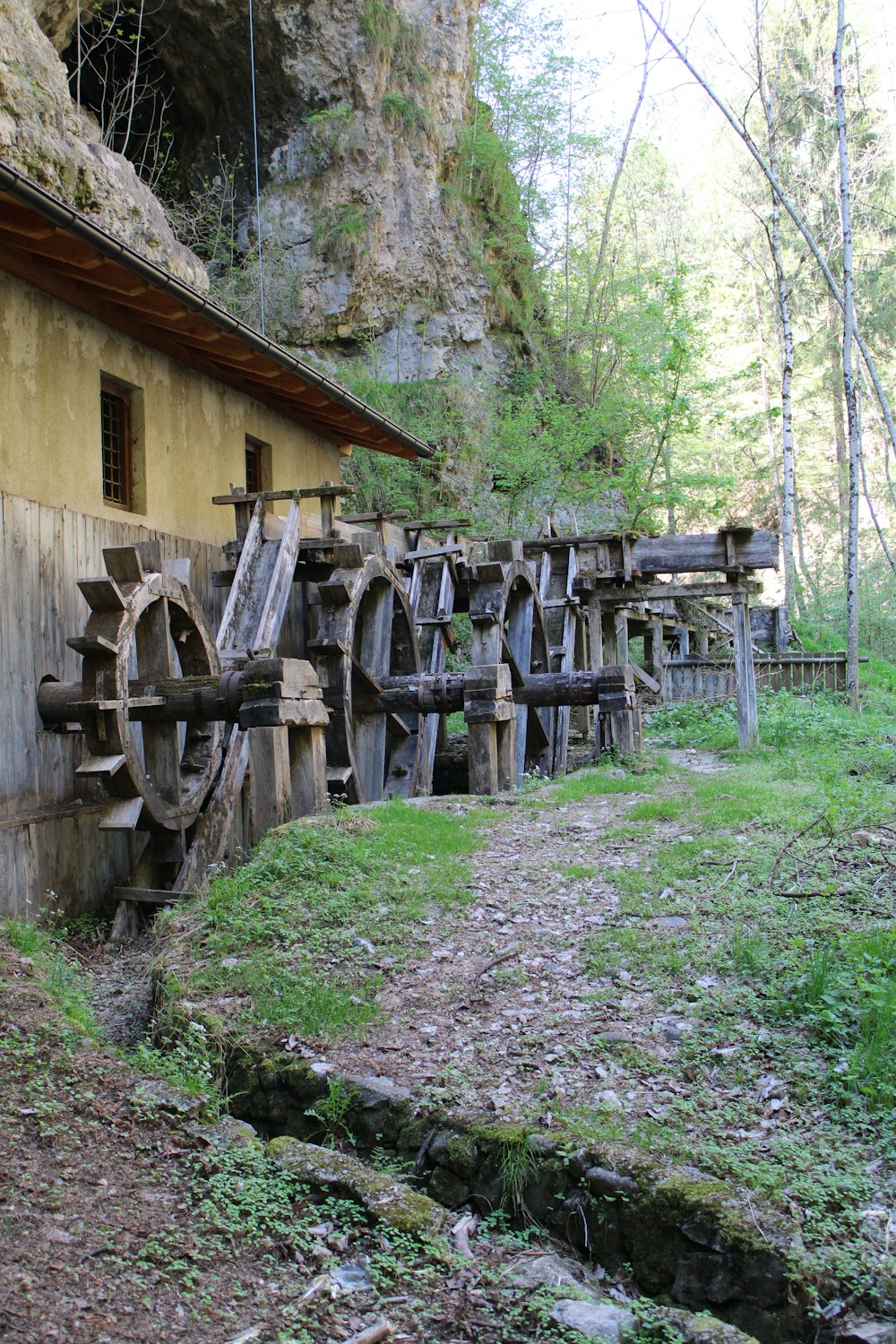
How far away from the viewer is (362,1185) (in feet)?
10.4

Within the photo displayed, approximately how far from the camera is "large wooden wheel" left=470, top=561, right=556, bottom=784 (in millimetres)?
10469

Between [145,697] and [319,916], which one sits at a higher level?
[145,697]

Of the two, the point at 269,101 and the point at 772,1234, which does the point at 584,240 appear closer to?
the point at 269,101

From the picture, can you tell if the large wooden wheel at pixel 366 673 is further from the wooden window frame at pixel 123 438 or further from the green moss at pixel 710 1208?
the green moss at pixel 710 1208

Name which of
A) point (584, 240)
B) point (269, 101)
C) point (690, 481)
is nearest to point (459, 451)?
point (690, 481)

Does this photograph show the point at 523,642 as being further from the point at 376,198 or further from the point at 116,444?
the point at 376,198

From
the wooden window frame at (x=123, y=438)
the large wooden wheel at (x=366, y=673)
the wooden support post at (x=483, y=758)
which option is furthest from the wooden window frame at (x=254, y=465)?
the wooden support post at (x=483, y=758)

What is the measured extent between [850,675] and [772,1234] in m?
14.7

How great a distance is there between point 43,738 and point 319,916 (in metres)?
2.78

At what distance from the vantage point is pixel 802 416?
1268 inches

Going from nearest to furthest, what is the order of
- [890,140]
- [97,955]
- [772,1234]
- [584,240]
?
[772,1234] → [97,955] → [890,140] → [584,240]

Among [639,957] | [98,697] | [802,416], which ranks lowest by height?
[639,957]

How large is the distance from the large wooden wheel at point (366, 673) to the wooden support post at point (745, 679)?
472cm

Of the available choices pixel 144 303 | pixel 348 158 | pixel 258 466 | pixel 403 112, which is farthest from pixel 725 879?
pixel 403 112
